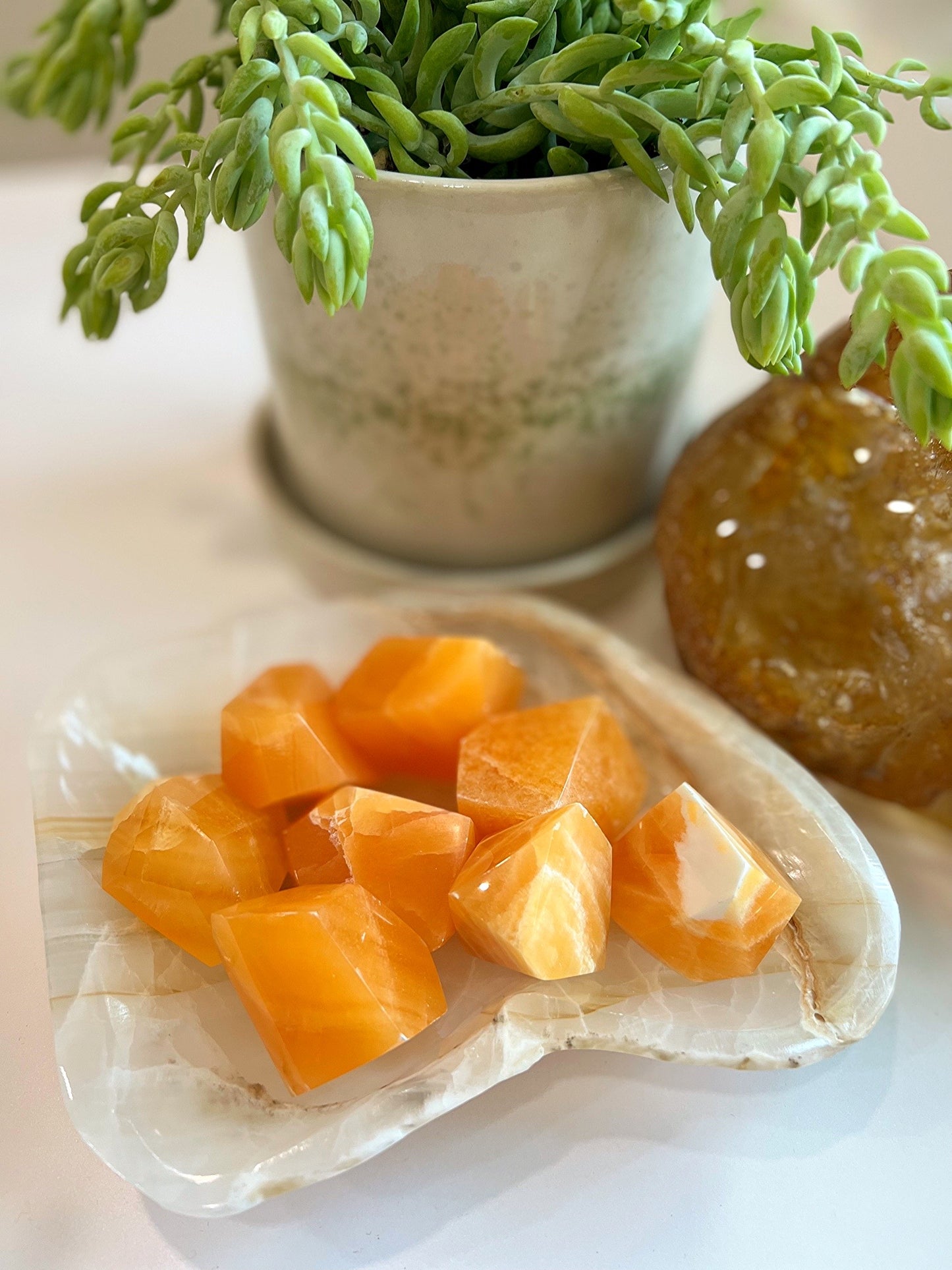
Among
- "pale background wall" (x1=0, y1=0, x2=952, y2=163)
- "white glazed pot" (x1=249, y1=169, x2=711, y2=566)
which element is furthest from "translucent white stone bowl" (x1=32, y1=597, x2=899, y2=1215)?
"pale background wall" (x1=0, y1=0, x2=952, y2=163)

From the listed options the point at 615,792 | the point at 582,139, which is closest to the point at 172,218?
the point at 582,139

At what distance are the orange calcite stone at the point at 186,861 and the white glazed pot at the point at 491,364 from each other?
0.18m

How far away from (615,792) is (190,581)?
257 millimetres

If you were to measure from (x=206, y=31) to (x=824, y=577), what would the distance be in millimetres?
732

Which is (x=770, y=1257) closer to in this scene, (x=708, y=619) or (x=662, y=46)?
(x=708, y=619)

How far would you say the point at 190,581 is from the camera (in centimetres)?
55

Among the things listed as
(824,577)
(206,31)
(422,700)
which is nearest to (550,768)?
(422,700)

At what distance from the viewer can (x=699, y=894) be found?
14.0 inches

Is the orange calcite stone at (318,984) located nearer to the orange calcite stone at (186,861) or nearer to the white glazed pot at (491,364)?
the orange calcite stone at (186,861)

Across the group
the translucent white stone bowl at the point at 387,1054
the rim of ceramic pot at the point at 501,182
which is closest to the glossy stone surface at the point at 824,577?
the translucent white stone bowl at the point at 387,1054

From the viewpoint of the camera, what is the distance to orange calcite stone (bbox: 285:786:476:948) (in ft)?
1.22

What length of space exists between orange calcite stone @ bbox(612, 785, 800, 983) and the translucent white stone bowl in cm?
1

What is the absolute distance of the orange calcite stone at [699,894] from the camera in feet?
1.16

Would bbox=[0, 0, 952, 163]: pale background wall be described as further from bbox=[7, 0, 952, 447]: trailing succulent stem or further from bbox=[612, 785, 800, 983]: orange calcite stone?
bbox=[612, 785, 800, 983]: orange calcite stone
